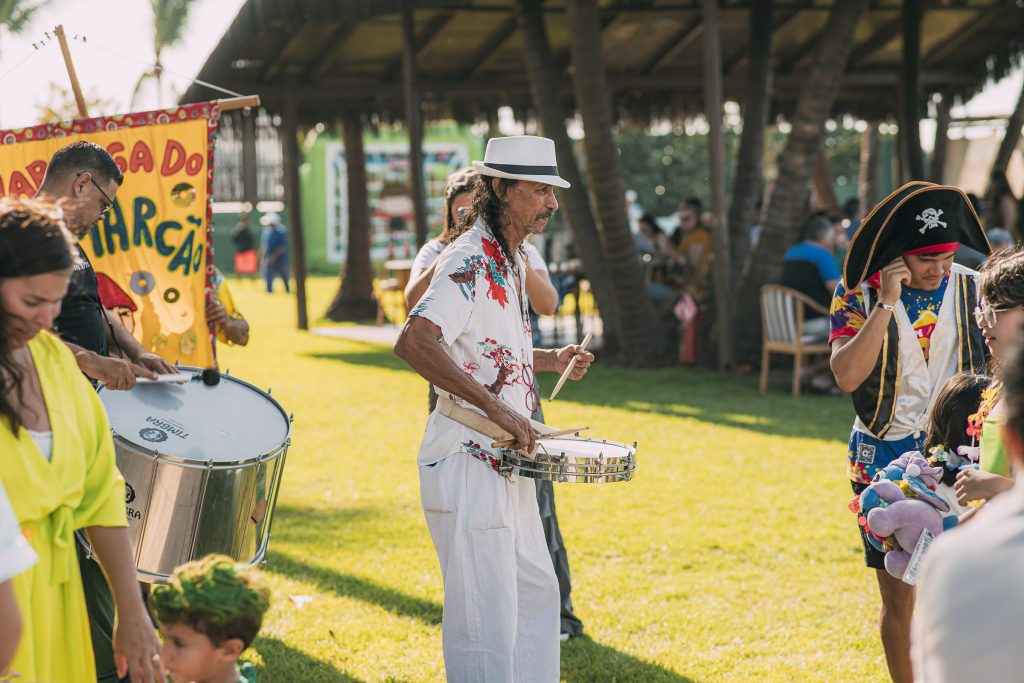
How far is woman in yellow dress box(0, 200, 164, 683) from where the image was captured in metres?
2.35

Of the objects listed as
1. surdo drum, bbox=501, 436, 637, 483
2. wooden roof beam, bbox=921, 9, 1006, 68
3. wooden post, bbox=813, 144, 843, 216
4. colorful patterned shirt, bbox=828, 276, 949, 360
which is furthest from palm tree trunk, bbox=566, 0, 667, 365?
wooden post, bbox=813, 144, 843, 216

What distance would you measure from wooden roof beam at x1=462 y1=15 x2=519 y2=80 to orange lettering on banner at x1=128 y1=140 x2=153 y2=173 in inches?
400

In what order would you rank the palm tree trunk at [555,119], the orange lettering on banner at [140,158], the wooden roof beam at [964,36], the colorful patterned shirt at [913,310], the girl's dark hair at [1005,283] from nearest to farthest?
the girl's dark hair at [1005,283] → the colorful patterned shirt at [913,310] → the orange lettering on banner at [140,158] → the palm tree trunk at [555,119] → the wooden roof beam at [964,36]

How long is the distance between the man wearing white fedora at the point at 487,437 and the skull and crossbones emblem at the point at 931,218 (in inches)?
44.3

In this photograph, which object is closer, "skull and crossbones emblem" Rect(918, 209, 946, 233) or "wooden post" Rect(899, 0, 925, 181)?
"skull and crossbones emblem" Rect(918, 209, 946, 233)

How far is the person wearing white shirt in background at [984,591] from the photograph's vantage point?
5.49 ft

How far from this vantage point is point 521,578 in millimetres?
3672

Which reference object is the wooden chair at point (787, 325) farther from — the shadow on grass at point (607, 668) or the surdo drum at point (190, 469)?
the surdo drum at point (190, 469)

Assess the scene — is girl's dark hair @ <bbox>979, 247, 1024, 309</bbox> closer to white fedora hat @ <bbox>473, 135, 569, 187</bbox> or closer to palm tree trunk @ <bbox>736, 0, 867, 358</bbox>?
white fedora hat @ <bbox>473, 135, 569, 187</bbox>

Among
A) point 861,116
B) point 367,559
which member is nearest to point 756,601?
point 367,559

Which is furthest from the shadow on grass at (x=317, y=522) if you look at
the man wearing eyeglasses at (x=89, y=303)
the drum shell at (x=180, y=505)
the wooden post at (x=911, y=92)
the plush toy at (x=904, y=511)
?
the wooden post at (x=911, y=92)

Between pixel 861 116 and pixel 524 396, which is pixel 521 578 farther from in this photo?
pixel 861 116

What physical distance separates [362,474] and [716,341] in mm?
5450

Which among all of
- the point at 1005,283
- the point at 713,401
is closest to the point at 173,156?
the point at 1005,283
